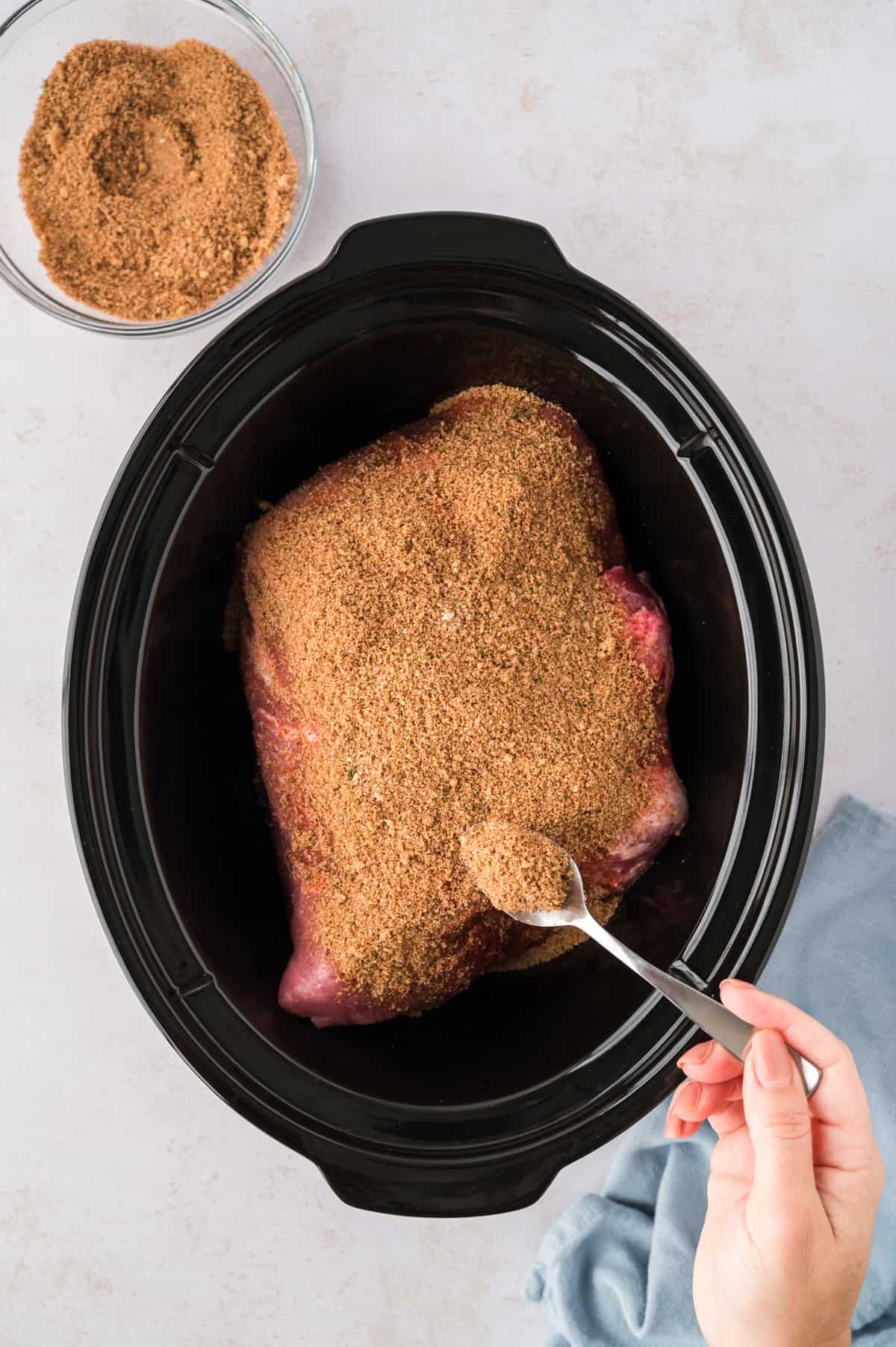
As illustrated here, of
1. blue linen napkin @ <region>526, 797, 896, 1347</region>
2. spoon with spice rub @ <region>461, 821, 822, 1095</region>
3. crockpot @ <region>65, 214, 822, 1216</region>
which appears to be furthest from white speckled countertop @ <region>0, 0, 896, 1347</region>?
spoon with spice rub @ <region>461, 821, 822, 1095</region>

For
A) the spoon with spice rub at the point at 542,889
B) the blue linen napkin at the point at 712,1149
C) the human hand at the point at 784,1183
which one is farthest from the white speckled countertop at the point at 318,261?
the spoon with spice rub at the point at 542,889

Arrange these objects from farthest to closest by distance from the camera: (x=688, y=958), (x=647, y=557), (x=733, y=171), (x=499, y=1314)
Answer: (x=499, y=1314) → (x=733, y=171) → (x=647, y=557) → (x=688, y=958)

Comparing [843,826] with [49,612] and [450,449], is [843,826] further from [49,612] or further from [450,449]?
[49,612]

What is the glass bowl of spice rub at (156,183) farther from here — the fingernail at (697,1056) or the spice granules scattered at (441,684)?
the fingernail at (697,1056)

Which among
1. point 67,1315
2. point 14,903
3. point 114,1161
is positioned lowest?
point 67,1315

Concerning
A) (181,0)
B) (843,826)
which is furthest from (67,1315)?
(181,0)

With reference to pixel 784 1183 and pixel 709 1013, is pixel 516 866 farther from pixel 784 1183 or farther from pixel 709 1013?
pixel 784 1183
